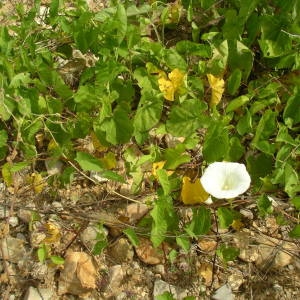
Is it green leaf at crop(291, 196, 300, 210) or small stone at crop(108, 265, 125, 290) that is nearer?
green leaf at crop(291, 196, 300, 210)

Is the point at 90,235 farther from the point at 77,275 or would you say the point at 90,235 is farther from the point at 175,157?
the point at 175,157

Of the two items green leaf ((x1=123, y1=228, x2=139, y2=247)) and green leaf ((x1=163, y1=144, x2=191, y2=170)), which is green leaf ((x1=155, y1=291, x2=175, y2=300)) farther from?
green leaf ((x1=163, y1=144, x2=191, y2=170))

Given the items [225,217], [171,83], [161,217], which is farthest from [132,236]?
[171,83]

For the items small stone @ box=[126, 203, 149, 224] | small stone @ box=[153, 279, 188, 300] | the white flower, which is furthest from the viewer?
small stone @ box=[126, 203, 149, 224]

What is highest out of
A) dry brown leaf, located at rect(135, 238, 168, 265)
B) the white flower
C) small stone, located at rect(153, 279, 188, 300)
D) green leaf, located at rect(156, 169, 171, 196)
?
the white flower

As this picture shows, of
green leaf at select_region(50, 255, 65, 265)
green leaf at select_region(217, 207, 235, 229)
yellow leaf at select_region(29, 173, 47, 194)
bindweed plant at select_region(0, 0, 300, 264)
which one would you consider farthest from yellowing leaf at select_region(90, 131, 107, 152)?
green leaf at select_region(217, 207, 235, 229)

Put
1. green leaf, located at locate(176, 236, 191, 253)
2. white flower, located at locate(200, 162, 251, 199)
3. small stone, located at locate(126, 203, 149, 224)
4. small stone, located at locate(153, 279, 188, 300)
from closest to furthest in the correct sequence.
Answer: white flower, located at locate(200, 162, 251, 199) → green leaf, located at locate(176, 236, 191, 253) → small stone, located at locate(153, 279, 188, 300) → small stone, located at locate(126, 203, 149, 224)

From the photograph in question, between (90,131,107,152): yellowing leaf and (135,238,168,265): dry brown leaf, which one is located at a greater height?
(90,131,107,152): yellowing leaf
